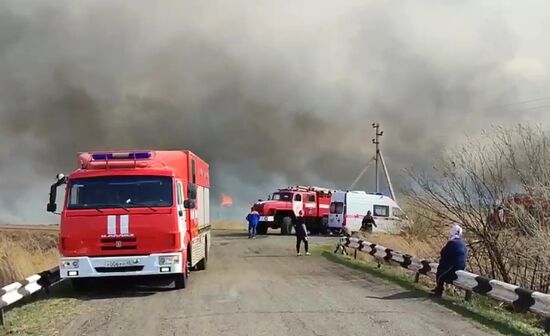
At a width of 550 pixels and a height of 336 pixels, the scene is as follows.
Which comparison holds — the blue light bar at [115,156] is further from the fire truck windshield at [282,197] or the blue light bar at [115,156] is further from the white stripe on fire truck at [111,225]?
the fire truck windshield at [282,197]

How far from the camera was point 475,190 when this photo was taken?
1622 cm

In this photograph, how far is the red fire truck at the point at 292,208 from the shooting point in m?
39.5

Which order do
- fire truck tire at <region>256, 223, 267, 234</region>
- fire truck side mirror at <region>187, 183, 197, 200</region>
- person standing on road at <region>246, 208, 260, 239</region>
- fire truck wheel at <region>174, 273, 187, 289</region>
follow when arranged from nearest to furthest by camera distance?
fire truck wheel at <region>174, 273, 187, 289</region> < fire truck side mirror at <region>187, 183, 197, 200</region> < person standing on road at <region>246, 208, 260, 239</region> < fire truck tire at <region>256, 223, 267, 234</region>

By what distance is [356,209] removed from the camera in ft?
129

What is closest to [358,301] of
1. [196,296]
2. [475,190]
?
[196,296]

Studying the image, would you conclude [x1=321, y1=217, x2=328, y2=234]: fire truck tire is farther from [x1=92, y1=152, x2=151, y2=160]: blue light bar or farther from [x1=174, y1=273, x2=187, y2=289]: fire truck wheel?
[x1=92, y1=152, x2=151, y2=160]: blue light bar

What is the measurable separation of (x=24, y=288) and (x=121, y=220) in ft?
7.19

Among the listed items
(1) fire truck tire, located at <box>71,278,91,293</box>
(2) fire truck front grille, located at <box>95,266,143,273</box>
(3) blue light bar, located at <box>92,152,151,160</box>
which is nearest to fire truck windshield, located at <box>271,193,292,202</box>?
(1) fire truck tire, located at <box>71,278,91,293</box>

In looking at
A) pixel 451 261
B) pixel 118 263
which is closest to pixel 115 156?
pixel 118 263

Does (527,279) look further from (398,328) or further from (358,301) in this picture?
(398,328)

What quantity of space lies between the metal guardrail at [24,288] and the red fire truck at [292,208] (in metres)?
26.2

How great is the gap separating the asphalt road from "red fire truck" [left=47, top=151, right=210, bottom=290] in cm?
59

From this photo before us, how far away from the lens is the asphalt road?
8.71 meters

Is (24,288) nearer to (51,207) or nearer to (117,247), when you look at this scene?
(117,247)
